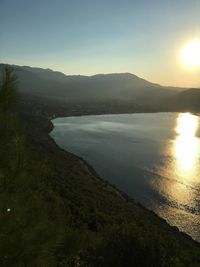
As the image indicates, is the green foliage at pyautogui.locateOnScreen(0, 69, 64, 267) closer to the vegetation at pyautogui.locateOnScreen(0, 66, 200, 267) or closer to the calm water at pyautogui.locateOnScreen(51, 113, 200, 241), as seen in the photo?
the vegetation at pyautogui.locateOnScreen(0, 66, 200, 267)

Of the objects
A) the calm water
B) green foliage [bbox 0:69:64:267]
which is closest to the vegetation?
green foliage [bbox 0:69:64:267]

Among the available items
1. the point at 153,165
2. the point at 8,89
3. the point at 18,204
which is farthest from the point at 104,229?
the point at 153,165

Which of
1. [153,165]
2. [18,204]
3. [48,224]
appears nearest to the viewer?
[18,204]

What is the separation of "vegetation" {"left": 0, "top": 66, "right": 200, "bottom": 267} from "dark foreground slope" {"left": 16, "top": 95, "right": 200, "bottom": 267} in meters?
0.05

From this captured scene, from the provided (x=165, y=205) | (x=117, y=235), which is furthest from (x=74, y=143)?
(x=117, y=235)

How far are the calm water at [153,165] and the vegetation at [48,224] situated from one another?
18.9 ft

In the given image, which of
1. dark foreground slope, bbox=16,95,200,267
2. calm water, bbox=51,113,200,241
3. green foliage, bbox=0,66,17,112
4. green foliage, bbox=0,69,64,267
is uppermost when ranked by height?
green foliage, bbox=0,66,17,112

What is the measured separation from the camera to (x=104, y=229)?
25.9 m

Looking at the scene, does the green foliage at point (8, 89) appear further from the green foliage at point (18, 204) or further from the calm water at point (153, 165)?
the calm water at point (153, 165)

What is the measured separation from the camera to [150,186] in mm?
50969

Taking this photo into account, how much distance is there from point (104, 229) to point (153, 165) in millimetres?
39457

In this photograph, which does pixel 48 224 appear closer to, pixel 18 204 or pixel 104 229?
pixel 18 204

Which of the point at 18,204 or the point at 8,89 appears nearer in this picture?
the point at 18,204

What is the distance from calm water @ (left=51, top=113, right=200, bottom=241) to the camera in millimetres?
43094
